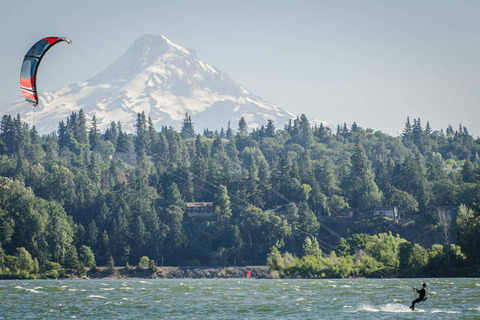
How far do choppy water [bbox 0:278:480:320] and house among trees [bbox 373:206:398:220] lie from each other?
62.9 meters

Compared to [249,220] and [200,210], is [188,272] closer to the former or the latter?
[249,220]

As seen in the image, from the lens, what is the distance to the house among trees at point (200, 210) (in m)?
149

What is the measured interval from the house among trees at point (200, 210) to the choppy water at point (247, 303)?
69.9m

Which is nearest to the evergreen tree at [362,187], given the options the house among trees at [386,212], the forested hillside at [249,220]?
the forested hillside at [249,220]

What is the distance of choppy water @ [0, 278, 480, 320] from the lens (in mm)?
52500

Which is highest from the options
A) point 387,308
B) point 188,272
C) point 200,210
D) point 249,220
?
point 200,210

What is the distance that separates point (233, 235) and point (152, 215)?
50.1ft

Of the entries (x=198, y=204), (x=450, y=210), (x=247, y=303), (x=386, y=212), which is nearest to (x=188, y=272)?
(x=198, y=204)

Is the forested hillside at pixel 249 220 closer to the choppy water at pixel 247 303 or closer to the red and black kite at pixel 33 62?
the choppy water at pixel 247 303

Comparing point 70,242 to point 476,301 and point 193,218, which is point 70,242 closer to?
point 193,218

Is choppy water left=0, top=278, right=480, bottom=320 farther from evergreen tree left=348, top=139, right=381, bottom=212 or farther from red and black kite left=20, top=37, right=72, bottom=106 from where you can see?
evergreen tree left=348, top=139, right=381, bottom=212

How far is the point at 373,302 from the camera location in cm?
6003

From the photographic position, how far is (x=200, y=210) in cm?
15038

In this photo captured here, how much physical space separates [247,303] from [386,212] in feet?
282
